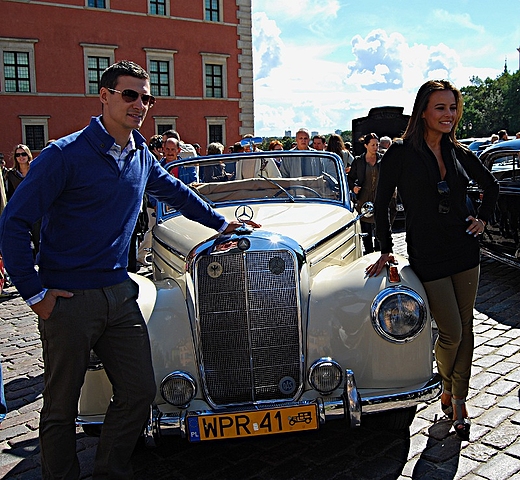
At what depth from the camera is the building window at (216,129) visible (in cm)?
3194

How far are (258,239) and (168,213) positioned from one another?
1770 millimetres

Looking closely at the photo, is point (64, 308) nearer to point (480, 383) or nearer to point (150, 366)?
point (150, 366)

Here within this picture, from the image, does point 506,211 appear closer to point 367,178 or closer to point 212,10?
point 367,178

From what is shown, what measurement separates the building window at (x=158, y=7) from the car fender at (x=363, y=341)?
29.6 metres

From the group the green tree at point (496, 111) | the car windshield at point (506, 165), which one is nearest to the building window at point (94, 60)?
the car windshield at point (506, 165)

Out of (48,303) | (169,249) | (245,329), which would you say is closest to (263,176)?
(169,249)

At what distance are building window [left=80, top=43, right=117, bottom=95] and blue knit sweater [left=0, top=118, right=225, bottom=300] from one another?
1078 inches

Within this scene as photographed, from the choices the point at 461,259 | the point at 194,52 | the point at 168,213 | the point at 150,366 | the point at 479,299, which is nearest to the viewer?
the point at 150,366

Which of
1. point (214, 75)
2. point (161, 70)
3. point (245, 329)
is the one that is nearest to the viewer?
point (245, 329)

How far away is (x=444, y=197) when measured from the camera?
347 cm

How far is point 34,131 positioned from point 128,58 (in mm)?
5876

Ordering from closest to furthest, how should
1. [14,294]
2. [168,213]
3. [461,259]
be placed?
[461,259] < [168,213] < [14,294]

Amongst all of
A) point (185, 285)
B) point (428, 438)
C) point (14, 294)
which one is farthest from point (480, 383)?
point (14, 294)

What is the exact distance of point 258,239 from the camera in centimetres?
340
